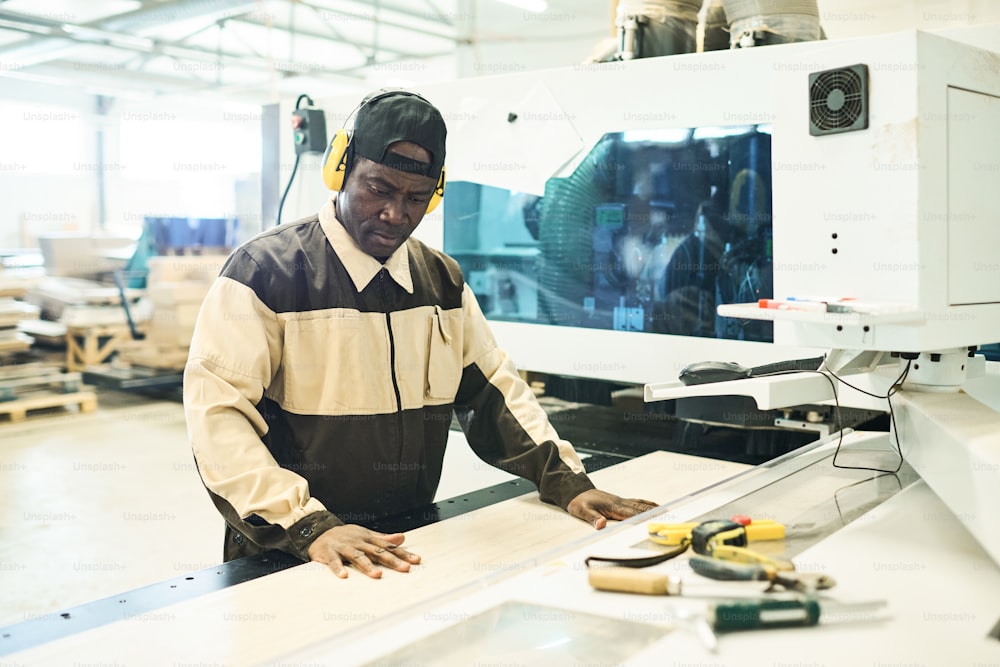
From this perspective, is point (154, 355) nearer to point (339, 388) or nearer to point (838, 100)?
point (339, 388)

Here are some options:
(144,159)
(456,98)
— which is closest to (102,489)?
(456,98)

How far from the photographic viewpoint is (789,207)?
1.25m

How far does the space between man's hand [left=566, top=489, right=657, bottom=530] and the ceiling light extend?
20.3 ft

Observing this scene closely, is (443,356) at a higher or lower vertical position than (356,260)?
lower

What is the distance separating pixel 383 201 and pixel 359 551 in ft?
2.05

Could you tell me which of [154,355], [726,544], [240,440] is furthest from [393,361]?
[154,355]

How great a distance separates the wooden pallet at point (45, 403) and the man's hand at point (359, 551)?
505 cm

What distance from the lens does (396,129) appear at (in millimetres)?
1474

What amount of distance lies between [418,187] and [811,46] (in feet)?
2.70

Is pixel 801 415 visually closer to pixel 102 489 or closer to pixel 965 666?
pixel 965 666

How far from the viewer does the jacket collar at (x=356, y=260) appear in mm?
1524

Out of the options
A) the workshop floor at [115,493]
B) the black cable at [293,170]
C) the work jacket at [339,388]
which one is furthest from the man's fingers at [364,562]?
the black cable at [293,170]

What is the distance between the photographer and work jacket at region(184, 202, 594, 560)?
1.29 metres

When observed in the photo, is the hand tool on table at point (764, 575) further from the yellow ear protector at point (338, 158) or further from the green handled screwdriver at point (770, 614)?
the yellow ear protector at point (338, 158)
